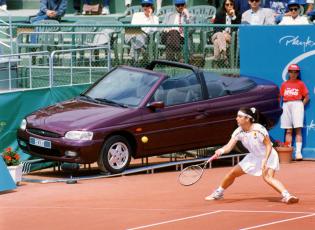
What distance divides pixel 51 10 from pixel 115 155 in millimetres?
8789

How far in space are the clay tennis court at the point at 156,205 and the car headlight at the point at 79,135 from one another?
0.78m

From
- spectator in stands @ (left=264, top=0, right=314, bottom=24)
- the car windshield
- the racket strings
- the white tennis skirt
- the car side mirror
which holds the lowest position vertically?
the racket strings

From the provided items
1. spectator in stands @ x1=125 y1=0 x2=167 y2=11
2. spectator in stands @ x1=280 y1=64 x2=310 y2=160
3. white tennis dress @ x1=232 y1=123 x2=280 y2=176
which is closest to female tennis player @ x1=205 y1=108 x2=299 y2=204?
white tennis dress @ x1=232 y1=123 x2=280 y2=176

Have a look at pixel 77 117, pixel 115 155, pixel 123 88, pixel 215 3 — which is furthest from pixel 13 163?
pixel 215 3

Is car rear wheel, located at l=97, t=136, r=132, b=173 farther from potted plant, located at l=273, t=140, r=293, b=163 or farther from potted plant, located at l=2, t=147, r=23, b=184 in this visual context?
potted plant, located at l=273, t=140, r=293, b=163

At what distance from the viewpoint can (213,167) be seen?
20.2m

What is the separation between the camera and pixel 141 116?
18.8m

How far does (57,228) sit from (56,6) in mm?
13537

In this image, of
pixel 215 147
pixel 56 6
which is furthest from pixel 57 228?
pixel 56 6

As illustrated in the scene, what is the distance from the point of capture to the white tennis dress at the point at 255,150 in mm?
15094

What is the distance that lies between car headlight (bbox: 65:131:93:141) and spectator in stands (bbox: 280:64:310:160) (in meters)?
4.36

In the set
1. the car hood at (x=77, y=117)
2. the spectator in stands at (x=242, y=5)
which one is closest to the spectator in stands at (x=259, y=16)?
the spectator in stands at (x=242, y=5)

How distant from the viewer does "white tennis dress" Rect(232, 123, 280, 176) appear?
15.1 metres

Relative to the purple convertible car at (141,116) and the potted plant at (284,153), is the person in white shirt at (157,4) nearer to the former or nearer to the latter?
the purple convertible car at (141,116)
